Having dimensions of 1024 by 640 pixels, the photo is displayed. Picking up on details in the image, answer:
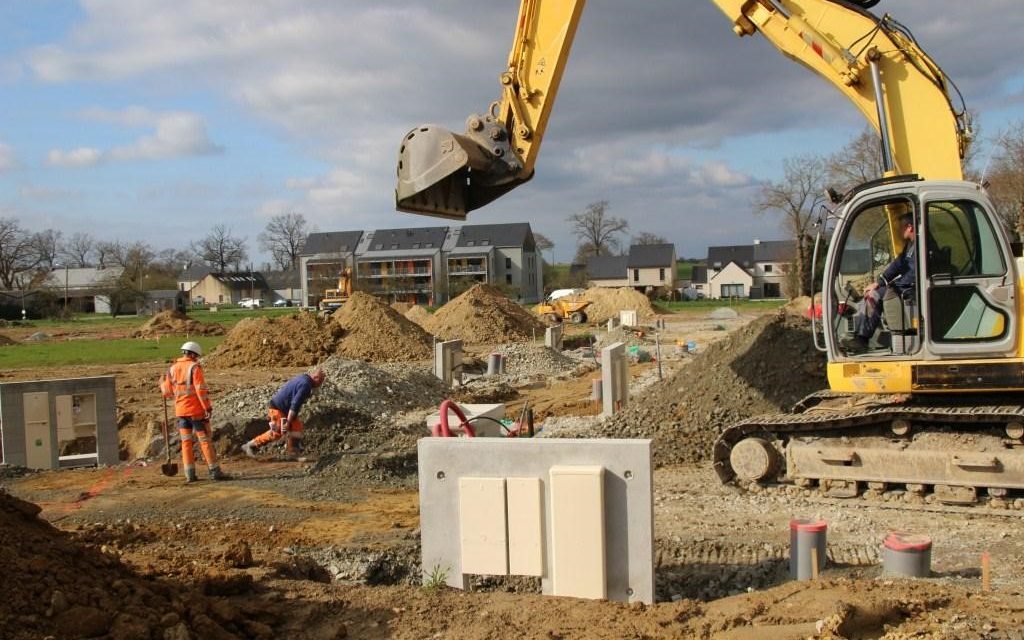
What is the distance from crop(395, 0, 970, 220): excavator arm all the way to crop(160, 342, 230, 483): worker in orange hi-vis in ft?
10.1

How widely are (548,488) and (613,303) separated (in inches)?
1953

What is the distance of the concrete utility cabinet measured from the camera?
38.3ft

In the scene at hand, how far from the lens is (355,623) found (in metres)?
4.91

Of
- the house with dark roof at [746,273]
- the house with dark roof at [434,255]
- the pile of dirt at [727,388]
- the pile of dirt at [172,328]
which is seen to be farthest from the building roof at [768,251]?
the pile of dirt at [727,388]

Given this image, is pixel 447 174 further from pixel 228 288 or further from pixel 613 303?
pixel 228 288

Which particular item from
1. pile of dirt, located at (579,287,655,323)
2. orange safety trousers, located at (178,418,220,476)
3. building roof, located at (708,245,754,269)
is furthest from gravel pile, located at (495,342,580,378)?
building roof, located at (708,245,754,269)

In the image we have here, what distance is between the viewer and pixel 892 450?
8.29 meters

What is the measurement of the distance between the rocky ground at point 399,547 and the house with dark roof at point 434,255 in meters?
73.5

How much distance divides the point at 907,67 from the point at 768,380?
15.9ft

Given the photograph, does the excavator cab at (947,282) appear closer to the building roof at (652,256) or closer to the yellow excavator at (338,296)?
the yellow excavator at (338,296)

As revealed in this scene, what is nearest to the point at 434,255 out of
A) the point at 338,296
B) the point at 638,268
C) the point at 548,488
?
the point at 638,268

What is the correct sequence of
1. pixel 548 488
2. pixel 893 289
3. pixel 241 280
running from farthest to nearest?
pixel 241 280, pixel 893 289, pixel 548 488

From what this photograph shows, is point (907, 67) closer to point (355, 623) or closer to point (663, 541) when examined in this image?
point (663, 541)

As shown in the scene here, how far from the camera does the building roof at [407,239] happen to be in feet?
302
